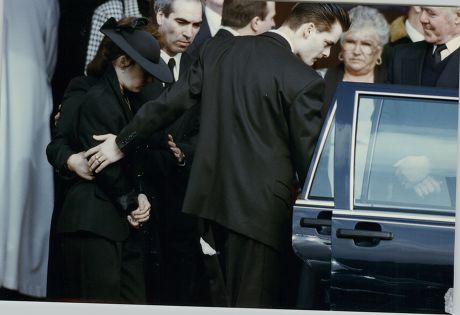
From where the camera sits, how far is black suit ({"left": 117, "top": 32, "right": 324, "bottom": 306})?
5605 mm

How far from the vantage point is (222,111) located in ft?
18.7

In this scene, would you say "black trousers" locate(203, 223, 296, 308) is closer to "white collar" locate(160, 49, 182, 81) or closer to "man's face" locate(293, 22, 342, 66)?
"white collar" locate(160, 49, 182, 81)

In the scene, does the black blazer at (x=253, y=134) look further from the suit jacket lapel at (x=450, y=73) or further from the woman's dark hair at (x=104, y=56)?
the suit jacket lapel at (x=450, y=73)

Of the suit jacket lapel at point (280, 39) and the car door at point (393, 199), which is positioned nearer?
the car door at point (393, 199)

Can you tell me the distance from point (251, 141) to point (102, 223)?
941 millimetres

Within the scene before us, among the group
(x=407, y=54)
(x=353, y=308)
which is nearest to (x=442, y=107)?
(x=407, y=54)

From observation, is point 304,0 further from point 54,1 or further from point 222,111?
point 54,1

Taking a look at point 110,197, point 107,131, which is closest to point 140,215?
point 110,197

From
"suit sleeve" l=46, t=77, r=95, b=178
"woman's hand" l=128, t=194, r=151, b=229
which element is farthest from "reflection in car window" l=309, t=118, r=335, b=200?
"suit sleeve" l=46, t=77, r=95, b=178

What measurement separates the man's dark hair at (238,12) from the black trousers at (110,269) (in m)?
1.29

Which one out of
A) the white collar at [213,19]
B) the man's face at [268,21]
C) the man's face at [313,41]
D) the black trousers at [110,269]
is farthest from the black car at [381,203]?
the black trousers at [110,269]

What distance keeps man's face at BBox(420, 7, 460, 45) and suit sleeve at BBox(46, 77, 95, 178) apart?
1.91 meters

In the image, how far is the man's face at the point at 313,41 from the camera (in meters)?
5.74

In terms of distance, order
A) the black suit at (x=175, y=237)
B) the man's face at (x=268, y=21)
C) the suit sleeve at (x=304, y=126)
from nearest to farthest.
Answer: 1. the suit sleeve at (x=304, y=126)
2. the black suit at (x=175, y=237)
3. the man's face at (x=268, y=21)
